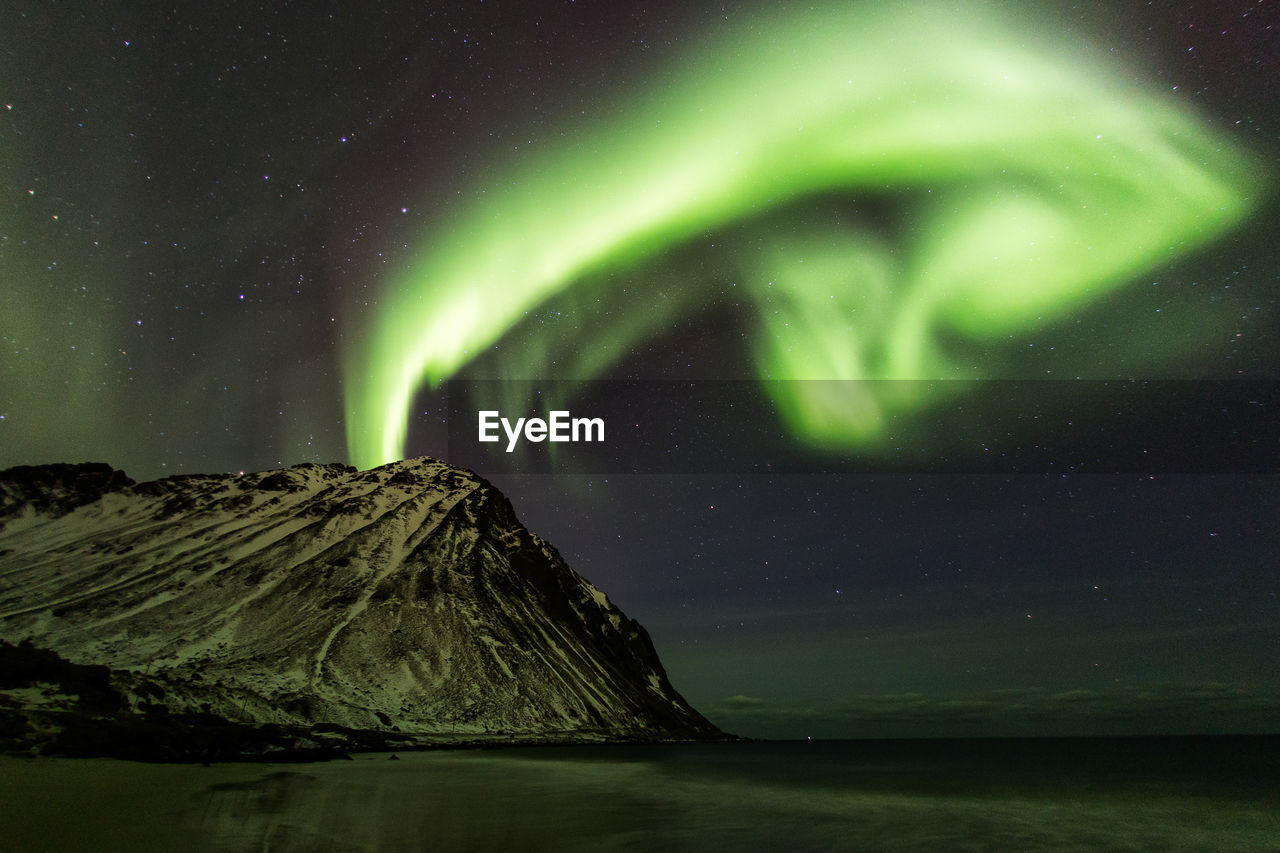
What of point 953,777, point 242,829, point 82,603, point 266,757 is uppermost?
point 82,603

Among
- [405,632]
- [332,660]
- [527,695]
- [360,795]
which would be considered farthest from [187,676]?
[360,795]

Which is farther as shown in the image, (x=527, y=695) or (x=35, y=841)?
(x=527, y=695)

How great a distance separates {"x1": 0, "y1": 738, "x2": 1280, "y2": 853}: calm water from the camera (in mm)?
31703

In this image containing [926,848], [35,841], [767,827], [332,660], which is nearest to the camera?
[35,841]

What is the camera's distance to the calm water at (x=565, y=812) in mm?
31703

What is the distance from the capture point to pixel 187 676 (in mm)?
132250

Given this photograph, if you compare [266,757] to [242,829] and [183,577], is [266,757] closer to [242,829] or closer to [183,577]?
[242,829]

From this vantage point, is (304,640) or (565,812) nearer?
(565,812)

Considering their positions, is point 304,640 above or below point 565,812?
above

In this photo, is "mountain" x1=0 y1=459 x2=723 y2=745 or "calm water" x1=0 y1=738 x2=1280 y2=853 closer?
"calm water" x1=0 y1=738 x2=1280 y2=853

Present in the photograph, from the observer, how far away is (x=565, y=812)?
1709 inches

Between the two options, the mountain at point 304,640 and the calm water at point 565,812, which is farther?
the mountain at point 304,640

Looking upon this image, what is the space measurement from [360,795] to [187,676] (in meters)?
104

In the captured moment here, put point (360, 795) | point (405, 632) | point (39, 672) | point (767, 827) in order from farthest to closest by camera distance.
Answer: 1. point (405, 632)
2. point (39, 672)
3. point (360, 795)
4. point (767, 827)
